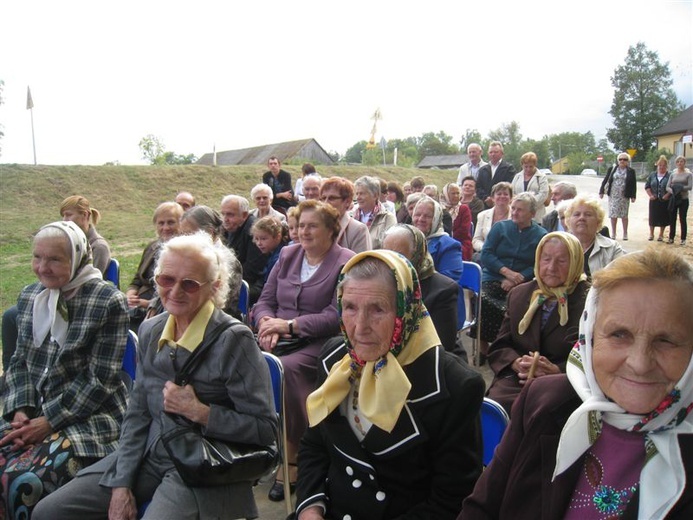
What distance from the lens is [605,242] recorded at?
4.10 metres

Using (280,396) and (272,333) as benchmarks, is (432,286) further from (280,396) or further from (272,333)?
(280,396)

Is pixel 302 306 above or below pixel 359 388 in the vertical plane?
below

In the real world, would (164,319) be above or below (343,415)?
above

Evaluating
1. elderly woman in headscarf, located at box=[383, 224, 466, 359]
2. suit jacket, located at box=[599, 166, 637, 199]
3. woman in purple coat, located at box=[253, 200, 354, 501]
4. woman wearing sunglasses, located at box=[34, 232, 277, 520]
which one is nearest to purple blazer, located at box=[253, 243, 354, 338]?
woman in purple coat, located at box=[253, 200, 354, 501]

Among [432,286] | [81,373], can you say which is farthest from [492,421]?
[81,373]

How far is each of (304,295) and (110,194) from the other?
17.4 m

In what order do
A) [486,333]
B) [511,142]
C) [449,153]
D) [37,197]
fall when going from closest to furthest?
[486,333] → [37,197] → [511,142] → [449,153]

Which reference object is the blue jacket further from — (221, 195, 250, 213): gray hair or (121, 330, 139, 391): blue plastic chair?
(121, 330, 139, 391): blue plastic chair

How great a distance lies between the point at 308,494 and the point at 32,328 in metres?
1.83

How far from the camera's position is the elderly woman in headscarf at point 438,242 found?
15.1 ft

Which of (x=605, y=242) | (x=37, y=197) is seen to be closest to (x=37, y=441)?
(x=605, y=242)

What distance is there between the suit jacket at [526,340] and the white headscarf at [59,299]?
8.17 feet

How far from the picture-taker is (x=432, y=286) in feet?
11.1

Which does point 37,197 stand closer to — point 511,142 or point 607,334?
point 607,334
